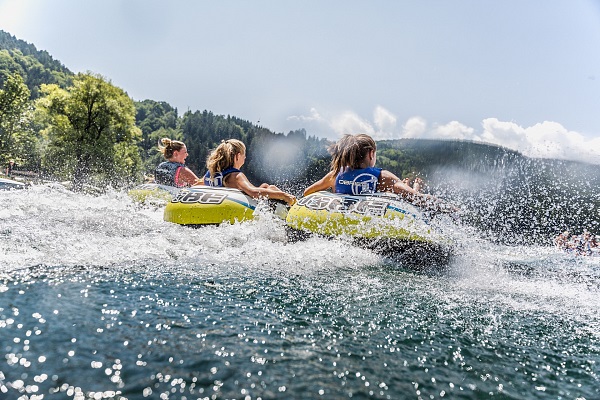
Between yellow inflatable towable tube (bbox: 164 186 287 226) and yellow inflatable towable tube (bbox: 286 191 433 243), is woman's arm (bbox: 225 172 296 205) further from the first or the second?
yellow inflatable towable tube (bbox: 286 191 433 243)

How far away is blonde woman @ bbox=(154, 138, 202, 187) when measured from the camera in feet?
38.2

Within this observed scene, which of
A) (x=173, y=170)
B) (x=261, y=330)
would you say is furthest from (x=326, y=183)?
(x=173, y=170)

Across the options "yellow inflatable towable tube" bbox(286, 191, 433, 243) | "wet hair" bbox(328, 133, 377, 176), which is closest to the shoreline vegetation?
"yellow inflatable towable tube" bbox(286, 191, 433, 243)

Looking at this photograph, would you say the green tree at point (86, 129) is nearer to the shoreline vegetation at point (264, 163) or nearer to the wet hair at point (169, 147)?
the shoreline vegetation at point (264, 163)

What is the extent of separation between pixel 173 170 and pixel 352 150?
256 inches

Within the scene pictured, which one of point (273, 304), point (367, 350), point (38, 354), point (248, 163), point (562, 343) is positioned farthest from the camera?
point (248, 163)

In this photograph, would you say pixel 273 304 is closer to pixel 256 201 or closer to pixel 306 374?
pixel 306 374

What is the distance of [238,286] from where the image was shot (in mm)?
3572

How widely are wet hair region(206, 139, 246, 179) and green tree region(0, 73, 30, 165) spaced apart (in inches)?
1062

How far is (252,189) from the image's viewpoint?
788 cm

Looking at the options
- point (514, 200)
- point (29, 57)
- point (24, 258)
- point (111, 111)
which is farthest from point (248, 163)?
point (24, 258)

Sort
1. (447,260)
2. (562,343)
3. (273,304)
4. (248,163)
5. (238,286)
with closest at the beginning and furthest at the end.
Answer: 1. (562,343)
2. (273,304)
3. (238,286)
4. (447,260)
5. (248,163)

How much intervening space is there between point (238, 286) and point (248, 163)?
403 feet

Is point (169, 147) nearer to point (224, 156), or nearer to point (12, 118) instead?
point (224, 156)
